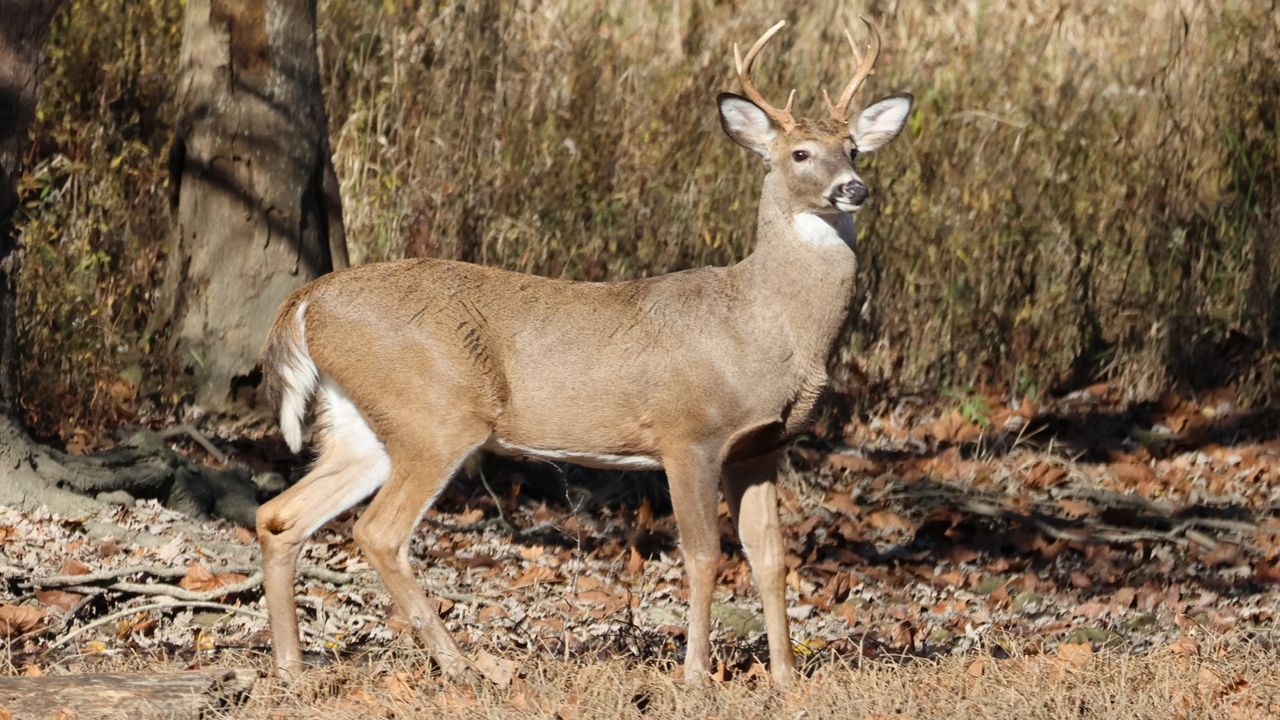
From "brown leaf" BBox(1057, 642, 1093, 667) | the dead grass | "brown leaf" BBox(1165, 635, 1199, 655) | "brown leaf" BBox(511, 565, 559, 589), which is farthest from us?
"brown leaf" BBox(511, 565, 559, 589)

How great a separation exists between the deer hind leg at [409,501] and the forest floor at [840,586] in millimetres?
178

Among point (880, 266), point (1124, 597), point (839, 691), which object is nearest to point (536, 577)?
point (839, 691)

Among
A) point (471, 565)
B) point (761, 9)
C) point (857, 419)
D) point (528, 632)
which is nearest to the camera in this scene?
point (528, 632)

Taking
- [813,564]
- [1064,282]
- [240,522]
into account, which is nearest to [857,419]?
[1064,282]

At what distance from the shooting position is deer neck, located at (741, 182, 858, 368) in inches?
214

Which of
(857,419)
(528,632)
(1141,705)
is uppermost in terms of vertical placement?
(1141,705)

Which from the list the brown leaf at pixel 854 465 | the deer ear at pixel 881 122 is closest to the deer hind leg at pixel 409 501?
the deer ear at pixel 881 122

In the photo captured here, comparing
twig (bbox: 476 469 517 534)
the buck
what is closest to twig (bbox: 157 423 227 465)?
twig (bbox: 476 469 517 534)

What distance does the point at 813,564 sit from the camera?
729cm

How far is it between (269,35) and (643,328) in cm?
320

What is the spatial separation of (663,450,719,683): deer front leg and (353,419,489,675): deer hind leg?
63 centimetres

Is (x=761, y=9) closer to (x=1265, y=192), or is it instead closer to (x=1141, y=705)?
(x=1265, y=192)

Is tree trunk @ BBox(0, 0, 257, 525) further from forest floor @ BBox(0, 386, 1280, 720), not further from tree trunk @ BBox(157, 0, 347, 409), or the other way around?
tree trunk @ BBox(157, 0, 347, 409)

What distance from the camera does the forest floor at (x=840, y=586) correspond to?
4797 millimetres
